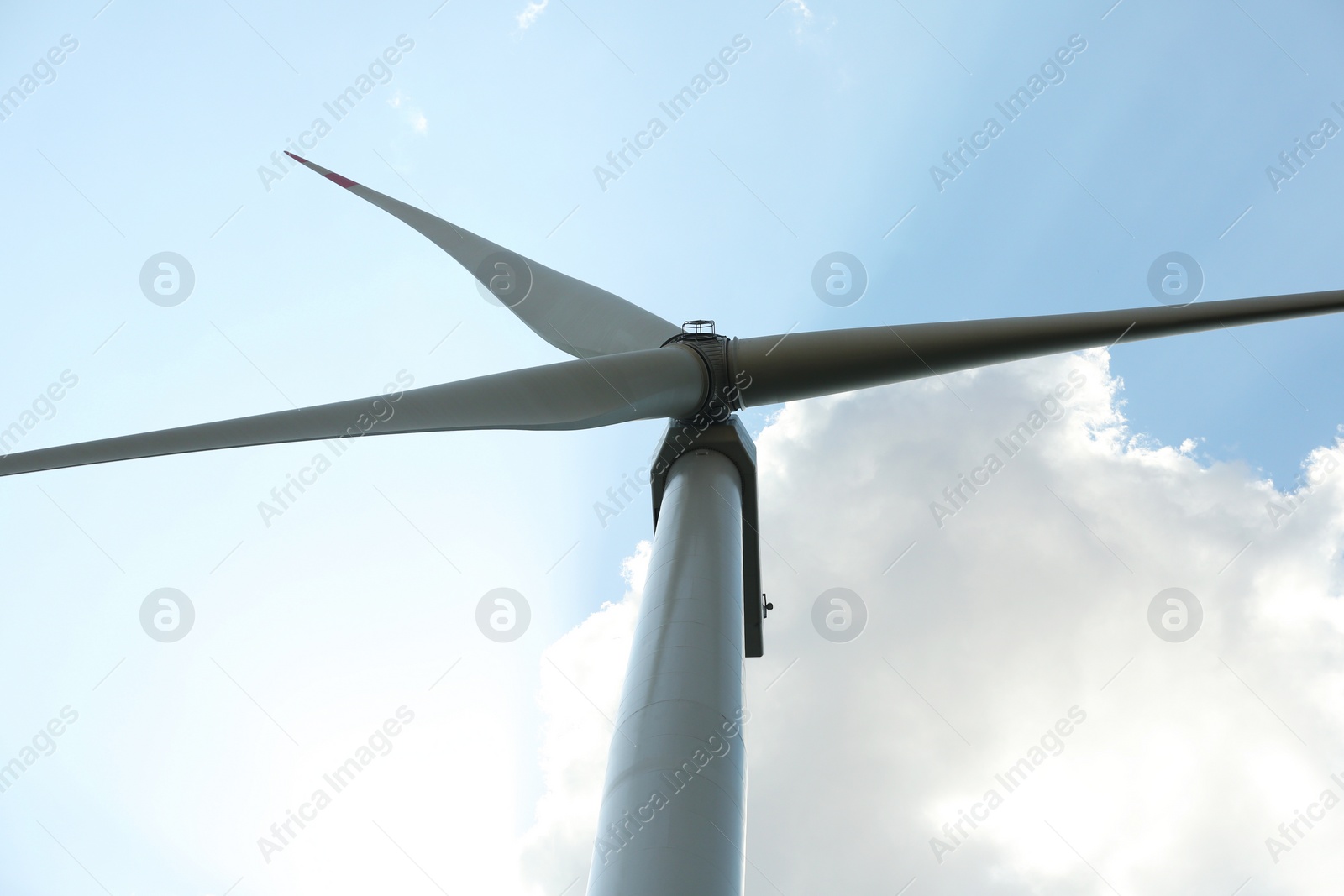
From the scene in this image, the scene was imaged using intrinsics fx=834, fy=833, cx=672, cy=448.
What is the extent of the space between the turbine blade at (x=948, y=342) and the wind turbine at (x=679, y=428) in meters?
0.03

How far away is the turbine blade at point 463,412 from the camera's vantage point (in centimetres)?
925

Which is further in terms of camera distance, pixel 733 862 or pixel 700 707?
pixel 700 707

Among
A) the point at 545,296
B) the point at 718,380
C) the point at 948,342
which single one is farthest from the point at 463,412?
the point at 545,296

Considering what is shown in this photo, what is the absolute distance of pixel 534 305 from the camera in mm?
17766

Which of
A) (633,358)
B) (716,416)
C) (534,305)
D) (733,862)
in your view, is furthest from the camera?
(534,305)

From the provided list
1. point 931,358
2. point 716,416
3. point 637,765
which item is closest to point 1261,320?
point 931,358

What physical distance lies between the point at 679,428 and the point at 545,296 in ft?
16.1

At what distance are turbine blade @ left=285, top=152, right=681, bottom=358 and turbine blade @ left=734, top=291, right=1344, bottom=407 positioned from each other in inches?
116

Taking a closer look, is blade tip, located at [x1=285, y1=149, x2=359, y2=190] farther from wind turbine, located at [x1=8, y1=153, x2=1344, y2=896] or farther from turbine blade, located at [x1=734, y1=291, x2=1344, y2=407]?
turbine blade, located at [x1=734, y1=291, x2=1344, y2=407]

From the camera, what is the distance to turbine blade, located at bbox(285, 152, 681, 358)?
55.0 ft

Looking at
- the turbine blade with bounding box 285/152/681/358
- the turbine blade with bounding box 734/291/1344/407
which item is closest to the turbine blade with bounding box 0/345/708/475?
the turbine blade with bounding box 734/291/1344/407

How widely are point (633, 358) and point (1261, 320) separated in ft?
30.8

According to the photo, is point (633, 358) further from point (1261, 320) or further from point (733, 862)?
point (1261, 320)

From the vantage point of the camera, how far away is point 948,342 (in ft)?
42.8
